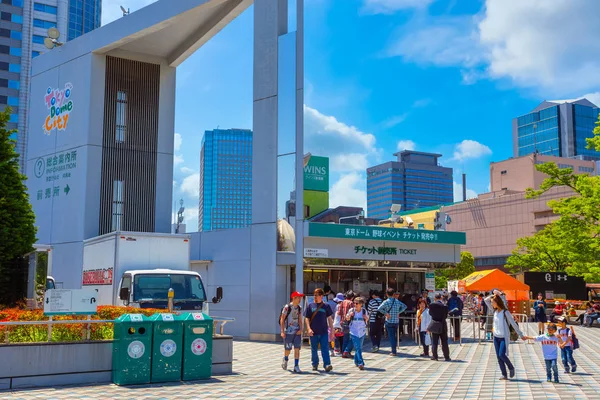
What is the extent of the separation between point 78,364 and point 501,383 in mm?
7572

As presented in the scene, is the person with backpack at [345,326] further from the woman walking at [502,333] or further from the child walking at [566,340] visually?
the child walking at [566,340]

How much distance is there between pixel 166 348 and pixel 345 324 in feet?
19.7

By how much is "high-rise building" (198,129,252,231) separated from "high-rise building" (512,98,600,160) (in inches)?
3183

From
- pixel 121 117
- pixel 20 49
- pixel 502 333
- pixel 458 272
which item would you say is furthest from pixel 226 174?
pixel 502 333

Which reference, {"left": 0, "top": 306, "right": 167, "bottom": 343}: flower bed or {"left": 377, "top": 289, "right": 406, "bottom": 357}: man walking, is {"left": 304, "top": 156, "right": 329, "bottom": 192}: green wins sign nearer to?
{"left": 377, "top": 289, "right": 406, "bottom": 357}: man walking

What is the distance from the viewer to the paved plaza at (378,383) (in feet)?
34.4

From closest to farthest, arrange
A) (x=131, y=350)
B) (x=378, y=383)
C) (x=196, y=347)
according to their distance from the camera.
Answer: (x=131, y=350), (x=378, y=383), (x=196, y=347)

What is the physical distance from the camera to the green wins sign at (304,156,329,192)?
26528 mm

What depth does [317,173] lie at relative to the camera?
88.4ft

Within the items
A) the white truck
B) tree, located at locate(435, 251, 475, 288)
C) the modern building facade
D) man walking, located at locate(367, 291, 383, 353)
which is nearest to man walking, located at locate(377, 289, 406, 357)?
man walking, located at locate(367, 291, 383, 353)

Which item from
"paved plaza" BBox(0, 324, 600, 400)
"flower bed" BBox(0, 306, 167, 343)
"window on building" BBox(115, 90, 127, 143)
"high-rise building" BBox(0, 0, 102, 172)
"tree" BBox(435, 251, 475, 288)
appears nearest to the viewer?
"paved plaza" BBox(0, 324, 600, 400)

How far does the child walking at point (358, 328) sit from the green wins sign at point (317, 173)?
39.7ft

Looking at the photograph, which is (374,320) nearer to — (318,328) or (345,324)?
(345,324)

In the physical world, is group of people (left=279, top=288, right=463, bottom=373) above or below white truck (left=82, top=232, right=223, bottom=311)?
below
